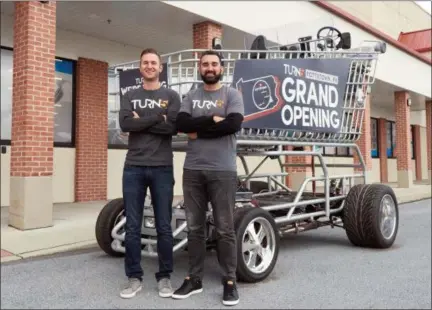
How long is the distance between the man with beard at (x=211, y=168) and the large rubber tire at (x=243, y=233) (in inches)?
10.2

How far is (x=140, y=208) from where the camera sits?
354 cm

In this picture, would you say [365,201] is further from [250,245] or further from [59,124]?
[59,124]

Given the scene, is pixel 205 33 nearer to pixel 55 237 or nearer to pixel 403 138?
pixel 55 237

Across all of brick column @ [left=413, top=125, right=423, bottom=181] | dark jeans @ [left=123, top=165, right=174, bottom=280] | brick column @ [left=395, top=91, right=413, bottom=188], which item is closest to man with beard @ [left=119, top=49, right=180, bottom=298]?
dark jeans @ [left=123, top=165, right=174, bottom=280]

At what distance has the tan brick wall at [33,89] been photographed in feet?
19.2

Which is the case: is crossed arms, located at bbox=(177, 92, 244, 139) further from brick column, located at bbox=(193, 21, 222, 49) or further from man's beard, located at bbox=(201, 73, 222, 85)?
brick column, located at bbox=(193, 21, 222, 49)

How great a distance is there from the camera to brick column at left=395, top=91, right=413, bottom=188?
53.8 ft

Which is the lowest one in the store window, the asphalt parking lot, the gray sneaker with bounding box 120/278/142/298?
the asphalt parking lot

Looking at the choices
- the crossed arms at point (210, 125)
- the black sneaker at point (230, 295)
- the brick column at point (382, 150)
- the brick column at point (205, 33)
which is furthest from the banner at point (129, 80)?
the brick column at point (382, 150)

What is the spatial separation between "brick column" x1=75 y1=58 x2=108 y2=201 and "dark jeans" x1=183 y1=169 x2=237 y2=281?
6.03m

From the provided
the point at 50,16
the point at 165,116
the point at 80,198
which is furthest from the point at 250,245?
the point at 80,198

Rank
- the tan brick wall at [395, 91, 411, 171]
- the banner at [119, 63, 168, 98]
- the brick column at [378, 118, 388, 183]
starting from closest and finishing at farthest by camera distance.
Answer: the banner at [119, 63, 168, 98] → the tan brick wall at [395, 91, 411, 171] → the brick column at [378, 118, 388, 183]

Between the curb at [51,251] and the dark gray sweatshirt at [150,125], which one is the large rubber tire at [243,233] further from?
the curb at [51,251]

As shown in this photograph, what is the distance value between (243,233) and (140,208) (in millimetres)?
888
